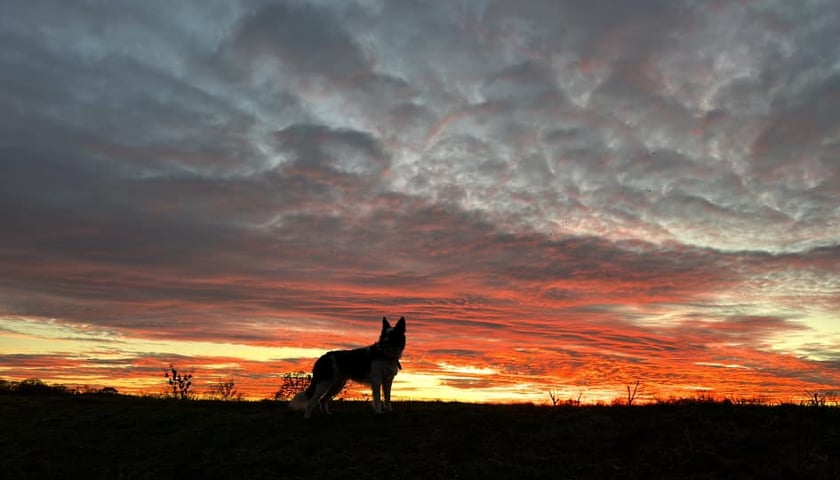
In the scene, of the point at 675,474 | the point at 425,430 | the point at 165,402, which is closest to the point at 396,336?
the point at 425,430

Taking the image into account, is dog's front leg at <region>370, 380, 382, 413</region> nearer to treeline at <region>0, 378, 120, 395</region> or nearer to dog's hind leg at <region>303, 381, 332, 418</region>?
dog's hind leg at <region>303, 381, 332, 418</region>

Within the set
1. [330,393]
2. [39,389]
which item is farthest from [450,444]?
[39,389]

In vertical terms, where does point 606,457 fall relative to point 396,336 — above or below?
below

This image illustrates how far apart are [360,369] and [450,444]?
5218mm

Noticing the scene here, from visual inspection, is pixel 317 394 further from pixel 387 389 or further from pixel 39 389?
pixel 39 389

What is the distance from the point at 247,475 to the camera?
13547 mm

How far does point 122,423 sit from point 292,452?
8584 mm

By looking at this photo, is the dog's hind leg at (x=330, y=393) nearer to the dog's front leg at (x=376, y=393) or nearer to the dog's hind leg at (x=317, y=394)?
the dog's hind leg at (x=317, y=394)

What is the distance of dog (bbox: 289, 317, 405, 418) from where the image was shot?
1798 cm

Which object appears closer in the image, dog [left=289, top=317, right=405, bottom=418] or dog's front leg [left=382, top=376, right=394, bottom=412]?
dog [left=289, top=317, right=405, bottom=418]

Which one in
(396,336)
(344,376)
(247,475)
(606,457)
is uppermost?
(396,336)

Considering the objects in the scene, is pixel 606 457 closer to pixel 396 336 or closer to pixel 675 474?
pixel 675 474

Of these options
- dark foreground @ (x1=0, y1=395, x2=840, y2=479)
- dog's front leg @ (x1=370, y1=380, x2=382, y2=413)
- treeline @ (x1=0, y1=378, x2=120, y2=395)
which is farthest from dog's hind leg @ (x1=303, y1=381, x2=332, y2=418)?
treeline @ (x1=0, y1=378, x2=120, y2=395)

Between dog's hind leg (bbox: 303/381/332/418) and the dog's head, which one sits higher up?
the dog's head
